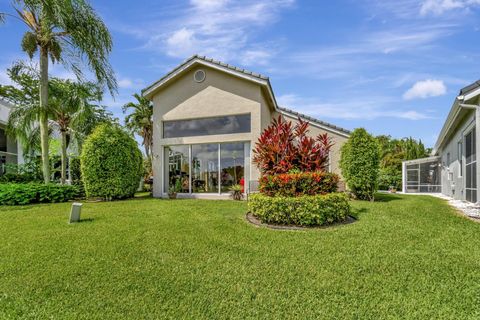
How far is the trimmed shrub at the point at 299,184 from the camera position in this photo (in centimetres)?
820

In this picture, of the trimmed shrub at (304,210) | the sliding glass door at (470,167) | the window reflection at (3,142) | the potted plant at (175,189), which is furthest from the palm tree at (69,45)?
the sliding glass door at (470,167)

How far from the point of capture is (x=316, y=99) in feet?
51.3

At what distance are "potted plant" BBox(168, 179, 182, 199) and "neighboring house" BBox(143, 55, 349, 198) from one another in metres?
0.12

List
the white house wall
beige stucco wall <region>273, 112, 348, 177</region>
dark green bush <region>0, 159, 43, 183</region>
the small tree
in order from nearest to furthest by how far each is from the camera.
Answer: the white house wall, the small tree, beige stucco wall <region>273, 112, 348, 177</region>, dark green bush <region>0, 159, 43, 183</region>

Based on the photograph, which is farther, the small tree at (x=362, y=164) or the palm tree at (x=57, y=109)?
the palm tree at (x=57, y=109)

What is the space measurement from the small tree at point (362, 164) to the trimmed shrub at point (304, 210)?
4886 mm

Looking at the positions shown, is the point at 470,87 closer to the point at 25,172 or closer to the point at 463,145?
the point at 463,145

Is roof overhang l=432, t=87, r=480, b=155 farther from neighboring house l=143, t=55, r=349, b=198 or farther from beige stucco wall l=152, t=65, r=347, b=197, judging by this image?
beige stucco wall l=152, t=65, r=347, b=197

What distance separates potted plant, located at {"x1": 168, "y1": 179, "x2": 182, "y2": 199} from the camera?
605 inches

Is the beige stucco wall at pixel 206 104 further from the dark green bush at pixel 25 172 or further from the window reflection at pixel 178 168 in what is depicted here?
the dark green bush at pixel 25 172

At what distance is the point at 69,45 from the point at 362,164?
15.7 m

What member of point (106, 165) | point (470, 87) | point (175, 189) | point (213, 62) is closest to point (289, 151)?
point (470, 87)

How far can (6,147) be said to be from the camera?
20.4 meters

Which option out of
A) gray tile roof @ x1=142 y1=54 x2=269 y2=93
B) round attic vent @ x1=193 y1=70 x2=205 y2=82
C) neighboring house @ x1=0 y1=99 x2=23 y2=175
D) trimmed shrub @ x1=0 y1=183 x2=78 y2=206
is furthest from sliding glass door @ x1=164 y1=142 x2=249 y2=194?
neighboring house @ x1=0 y1=99 x2=23 y2=175
